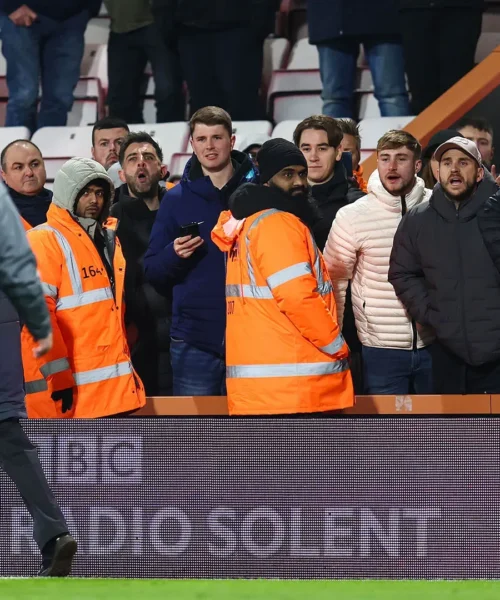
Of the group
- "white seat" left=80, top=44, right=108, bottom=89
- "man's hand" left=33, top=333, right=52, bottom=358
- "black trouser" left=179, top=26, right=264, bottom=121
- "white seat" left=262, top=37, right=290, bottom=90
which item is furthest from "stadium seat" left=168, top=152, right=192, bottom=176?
"man's hand" left=33, top=333, right=52, bottom=358

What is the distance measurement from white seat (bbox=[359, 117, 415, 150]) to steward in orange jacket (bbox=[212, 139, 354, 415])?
10.7 ft

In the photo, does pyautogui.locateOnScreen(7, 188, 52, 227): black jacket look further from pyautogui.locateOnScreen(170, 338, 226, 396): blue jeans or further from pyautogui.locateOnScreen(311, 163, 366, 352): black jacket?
pyautogui.locateOnScreen(311, 163, 366, 352): black jacket

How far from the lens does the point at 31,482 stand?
15.8ft

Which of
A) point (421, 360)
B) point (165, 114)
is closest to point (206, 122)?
point (421, 360)

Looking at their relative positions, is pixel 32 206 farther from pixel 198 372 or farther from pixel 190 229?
pixel 198 372

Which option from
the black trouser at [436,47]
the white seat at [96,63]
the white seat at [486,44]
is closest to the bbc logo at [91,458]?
the black trouser at [436,47]

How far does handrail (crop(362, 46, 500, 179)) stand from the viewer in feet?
26.6

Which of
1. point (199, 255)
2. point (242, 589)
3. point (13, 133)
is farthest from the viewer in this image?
point (13, 133)

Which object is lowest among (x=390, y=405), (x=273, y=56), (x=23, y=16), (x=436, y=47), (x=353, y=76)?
(x=390, y=405)

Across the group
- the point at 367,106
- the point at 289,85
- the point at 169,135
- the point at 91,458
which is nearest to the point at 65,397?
the point at 91,458

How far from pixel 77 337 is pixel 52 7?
469 cm

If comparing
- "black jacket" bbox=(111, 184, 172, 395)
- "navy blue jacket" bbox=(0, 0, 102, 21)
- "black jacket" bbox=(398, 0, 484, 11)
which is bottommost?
"black jacket" bbox=(111, 184, 172, 395)

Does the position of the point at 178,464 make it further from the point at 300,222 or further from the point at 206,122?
the point at 206,122

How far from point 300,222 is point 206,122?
1.01 m
